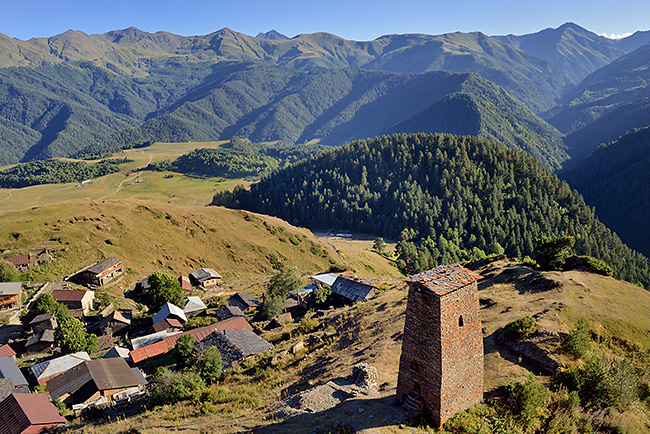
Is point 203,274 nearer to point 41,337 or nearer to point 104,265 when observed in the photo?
point 104,265

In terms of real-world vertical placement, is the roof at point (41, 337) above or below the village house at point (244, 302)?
above

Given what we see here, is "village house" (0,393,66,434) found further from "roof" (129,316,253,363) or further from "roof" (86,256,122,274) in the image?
"roof" (86,256,122,274)

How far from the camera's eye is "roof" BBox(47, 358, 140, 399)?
142 feet

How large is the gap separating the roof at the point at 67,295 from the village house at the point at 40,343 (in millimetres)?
9240

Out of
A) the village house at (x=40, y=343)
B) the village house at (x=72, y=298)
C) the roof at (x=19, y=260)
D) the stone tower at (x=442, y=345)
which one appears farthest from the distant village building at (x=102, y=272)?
the stone tower at (x=442, y=345)

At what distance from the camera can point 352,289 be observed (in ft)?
239

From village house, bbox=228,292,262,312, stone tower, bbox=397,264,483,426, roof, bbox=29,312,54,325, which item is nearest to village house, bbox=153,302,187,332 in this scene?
village house, bbox=228,292,262,312

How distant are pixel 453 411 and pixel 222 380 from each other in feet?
92.3

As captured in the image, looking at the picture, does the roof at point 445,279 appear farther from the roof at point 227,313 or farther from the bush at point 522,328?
the roof at point 227,313

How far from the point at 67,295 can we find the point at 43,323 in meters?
8.20

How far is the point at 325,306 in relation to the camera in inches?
2872

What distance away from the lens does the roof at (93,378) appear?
43250 mm

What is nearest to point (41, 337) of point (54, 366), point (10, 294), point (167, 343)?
point (54, 366)

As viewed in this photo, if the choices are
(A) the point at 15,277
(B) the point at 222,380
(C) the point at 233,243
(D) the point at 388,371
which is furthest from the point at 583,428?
(C) the point at 233,243
